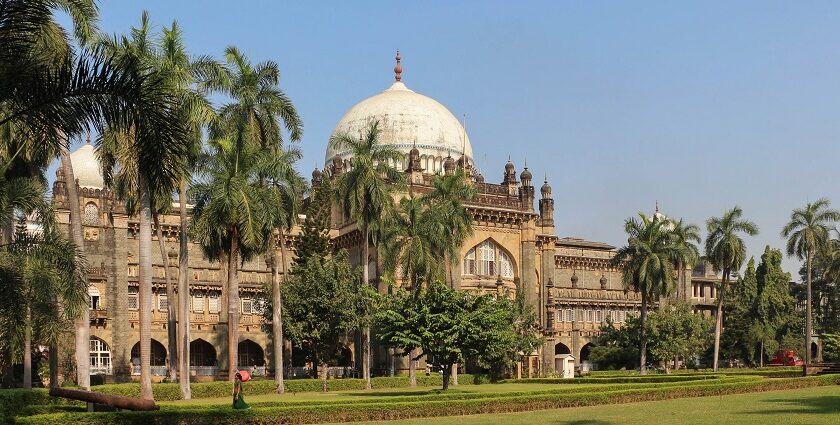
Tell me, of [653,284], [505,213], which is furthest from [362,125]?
[653,284]

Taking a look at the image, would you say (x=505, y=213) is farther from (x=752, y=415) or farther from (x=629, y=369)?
(x=752, y=415)

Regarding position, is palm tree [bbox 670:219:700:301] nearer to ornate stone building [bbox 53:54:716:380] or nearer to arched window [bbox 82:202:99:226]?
ornate stone building [bbox 53:54:716:380]

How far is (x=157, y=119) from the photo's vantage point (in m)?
17.9

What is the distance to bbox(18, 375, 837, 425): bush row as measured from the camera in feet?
80.8

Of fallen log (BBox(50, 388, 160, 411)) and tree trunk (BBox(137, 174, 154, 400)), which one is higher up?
tree trunk (BBox(137, 174, 154, 400))

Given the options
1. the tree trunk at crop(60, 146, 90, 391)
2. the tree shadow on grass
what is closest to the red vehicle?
the tree shadow on grass

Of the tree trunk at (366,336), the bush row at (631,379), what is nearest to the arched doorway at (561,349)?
the bush row at (631,379)

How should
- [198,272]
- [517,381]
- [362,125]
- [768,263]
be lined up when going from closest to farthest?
[517,381], [198,272], [362,125], [768,263]

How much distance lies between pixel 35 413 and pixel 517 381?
34.4 metres

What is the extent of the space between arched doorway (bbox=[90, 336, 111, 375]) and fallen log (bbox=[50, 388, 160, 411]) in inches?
Result: 1234

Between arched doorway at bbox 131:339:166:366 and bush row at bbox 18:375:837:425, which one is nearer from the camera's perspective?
bush row at bbox 18:375:837:425

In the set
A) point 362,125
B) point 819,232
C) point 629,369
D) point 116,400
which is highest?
point 362,125

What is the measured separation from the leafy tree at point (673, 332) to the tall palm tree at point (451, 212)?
15720 mm

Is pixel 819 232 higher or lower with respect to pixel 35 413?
higher
